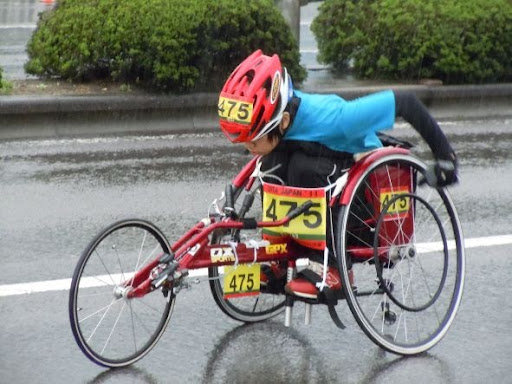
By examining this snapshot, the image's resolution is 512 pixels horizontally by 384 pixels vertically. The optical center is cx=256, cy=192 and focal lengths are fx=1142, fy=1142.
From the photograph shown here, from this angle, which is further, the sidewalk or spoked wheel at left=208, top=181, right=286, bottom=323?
the sidewalk

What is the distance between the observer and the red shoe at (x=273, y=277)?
17.6 feet

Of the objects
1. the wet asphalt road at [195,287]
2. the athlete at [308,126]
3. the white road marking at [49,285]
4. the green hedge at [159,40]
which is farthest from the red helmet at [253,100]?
the green hedge at [159,40]

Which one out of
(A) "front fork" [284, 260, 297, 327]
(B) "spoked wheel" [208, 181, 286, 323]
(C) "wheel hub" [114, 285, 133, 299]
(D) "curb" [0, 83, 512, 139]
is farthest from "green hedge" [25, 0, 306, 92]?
(C) "wheel hub" [114, 285, 133, 299]

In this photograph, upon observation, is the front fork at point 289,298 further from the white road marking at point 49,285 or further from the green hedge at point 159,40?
the green hedge at point 159,40

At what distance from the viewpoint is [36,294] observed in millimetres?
6078

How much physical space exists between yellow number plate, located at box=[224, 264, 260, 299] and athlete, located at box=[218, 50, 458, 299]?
16 cm

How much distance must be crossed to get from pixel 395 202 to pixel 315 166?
441mm

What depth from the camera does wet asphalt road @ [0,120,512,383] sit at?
509 centimetres

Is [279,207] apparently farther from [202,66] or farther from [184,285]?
[202,66]

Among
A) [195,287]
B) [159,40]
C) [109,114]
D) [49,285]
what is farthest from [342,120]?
[159,40]

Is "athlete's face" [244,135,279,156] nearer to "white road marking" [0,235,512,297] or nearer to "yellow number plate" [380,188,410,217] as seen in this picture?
"yellow number plate" [380,188,410,217]

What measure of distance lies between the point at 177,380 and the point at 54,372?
0.55 m

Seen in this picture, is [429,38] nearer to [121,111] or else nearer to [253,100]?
[121,111]

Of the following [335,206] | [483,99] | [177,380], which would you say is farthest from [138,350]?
[483,99]
